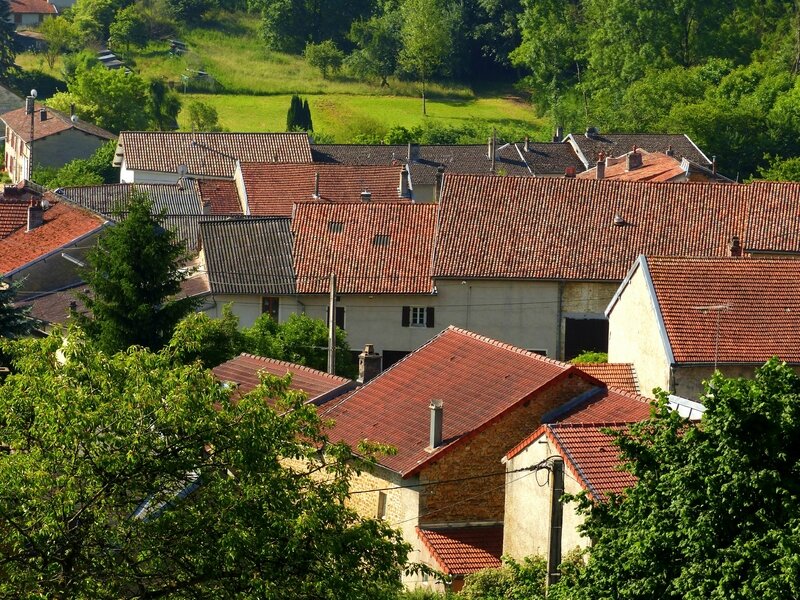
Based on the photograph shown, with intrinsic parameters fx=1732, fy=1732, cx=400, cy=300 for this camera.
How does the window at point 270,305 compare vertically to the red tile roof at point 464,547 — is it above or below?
below

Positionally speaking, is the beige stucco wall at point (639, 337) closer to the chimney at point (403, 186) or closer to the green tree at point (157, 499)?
the green tree at point (157, 499)

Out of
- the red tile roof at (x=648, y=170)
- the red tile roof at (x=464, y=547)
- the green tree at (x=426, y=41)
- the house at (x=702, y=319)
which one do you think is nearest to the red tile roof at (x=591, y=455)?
the red tile roof at (x=464, y=547)

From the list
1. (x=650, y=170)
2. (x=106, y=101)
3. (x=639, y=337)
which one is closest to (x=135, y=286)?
(x=639, y=337)

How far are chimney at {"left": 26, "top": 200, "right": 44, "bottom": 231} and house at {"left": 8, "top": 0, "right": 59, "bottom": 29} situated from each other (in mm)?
67397

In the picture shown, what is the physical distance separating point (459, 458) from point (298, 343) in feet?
42.9

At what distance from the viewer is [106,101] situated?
87688 mm

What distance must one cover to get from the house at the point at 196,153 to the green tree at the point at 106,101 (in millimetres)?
16256

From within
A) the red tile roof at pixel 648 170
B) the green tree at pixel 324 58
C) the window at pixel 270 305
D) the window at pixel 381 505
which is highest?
the green tree at pixel 324 58

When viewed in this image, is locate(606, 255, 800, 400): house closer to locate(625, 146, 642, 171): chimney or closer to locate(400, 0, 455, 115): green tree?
locate(625, 146, 642, 171): chimney

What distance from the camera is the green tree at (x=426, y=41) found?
102 metres

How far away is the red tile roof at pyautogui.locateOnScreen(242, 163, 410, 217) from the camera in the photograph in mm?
56938

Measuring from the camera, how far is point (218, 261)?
45.4 m

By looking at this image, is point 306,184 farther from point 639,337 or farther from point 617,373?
point 617,373

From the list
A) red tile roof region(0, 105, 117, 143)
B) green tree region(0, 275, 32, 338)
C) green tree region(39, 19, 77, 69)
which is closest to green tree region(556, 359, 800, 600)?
green tree region(0, 275, 32, 338)
